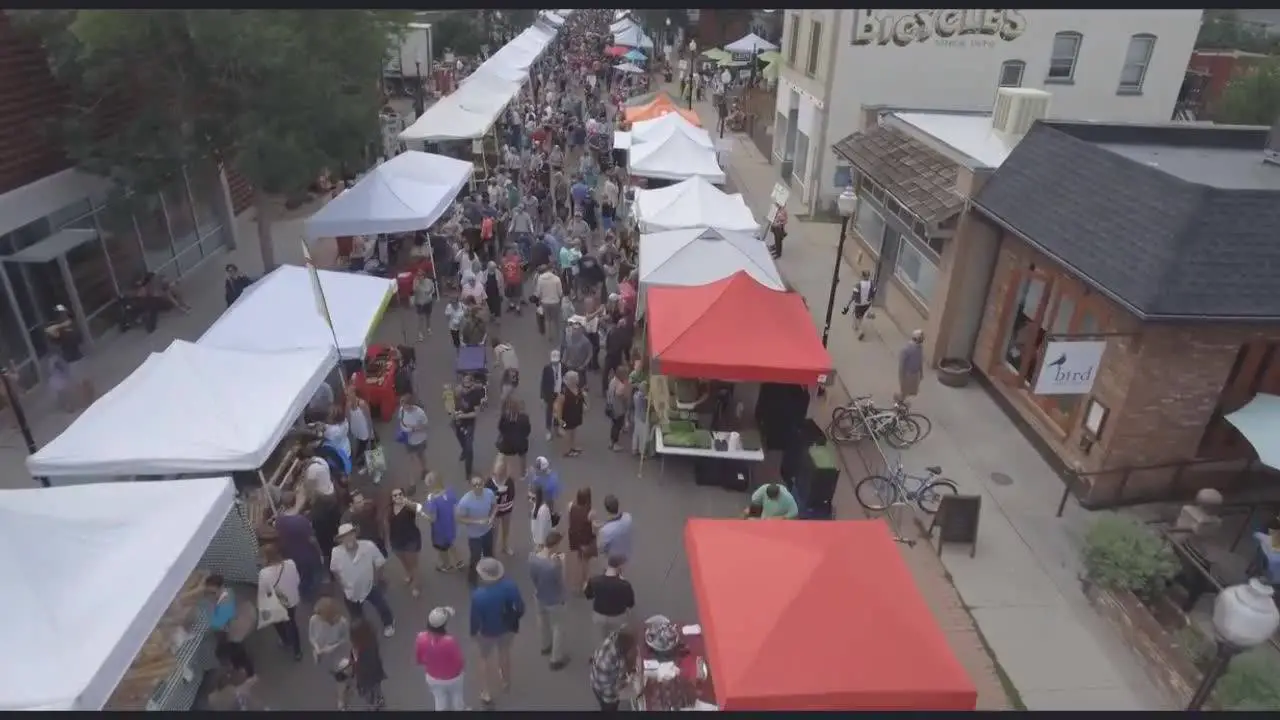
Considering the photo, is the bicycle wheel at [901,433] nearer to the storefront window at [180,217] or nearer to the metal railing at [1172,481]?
the metal railing at [1172,481]

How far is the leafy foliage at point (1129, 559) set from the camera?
8.55 metres

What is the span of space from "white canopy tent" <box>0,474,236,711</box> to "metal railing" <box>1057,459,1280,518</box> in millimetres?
10087

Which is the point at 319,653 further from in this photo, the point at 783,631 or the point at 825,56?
the point at 825,56

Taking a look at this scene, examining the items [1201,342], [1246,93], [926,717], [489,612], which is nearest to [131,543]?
[489,612]

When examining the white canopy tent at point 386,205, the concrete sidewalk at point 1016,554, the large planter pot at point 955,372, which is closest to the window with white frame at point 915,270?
the concrete sidewalk at point 1016,554

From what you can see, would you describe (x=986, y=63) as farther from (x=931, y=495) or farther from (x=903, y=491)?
(x=903, y=491)

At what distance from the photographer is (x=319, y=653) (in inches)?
283

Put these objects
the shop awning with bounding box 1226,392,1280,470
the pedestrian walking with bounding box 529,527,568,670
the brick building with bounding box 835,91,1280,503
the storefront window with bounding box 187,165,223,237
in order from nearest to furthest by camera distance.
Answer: the pedestrian walking with bounding box 529,527,568,670 < the shop awning with bounding box 1226,392,1280,470 < the brick building with bounding box 835,91,1280,503 < the storefront window with bounding box 187,165,223,237

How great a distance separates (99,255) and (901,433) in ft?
47.6

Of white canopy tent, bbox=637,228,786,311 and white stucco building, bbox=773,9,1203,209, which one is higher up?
white stucco building, bbox=773,9,1203,209

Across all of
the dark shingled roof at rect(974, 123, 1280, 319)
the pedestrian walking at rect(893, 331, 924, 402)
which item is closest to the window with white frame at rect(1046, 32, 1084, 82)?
the dark shingled roof at rect(974, 123, 1280, 319)

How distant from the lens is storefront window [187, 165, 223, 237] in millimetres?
15664

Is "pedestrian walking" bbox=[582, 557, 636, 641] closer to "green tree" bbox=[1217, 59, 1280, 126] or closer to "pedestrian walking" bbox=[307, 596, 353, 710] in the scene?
"pedestrian walking" bbox=[307, 596, 353, 710]

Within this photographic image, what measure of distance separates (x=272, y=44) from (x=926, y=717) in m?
15.6
